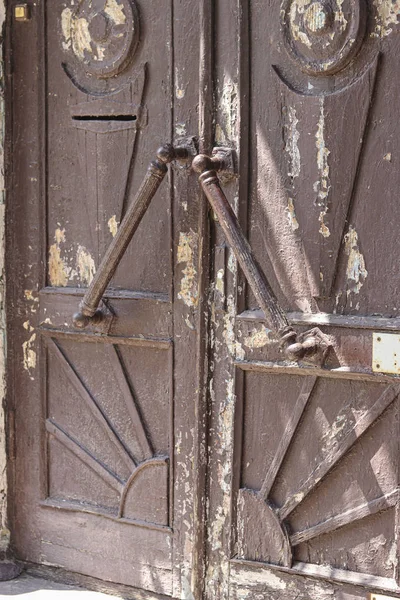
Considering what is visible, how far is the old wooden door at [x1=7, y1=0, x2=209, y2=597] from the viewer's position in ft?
9.41

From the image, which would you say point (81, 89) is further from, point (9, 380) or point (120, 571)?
point (120, 571)

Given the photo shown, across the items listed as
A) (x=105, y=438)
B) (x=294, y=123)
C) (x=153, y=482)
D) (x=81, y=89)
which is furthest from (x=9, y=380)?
(x=294, y=123)

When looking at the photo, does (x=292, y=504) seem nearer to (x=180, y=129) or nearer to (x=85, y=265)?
(x=85, y=265)

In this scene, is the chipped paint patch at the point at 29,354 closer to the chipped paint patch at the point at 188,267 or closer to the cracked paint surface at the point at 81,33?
the chipped paint patch at the point at 188,267

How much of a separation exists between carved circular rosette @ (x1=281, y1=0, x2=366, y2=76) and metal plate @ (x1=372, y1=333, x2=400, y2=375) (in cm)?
82

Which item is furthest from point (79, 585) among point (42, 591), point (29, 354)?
point (29, 354)

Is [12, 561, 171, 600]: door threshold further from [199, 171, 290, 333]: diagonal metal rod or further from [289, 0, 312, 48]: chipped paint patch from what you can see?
[289, 0, 312, 48]: chipped paint patch

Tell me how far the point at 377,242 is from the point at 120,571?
1.52 metres

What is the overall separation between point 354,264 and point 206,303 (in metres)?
0.53

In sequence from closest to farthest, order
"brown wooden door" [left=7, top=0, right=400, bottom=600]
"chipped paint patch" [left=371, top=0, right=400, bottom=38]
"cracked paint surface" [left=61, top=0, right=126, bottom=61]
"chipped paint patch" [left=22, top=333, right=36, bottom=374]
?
1. "chipped paint patch" [left=371, top=0, right=400, bottom=38]
2. "brown wooden door" [left=7, top=0, right=400, bottom=600]
3. "cracked paint surface" [left=61, top=0, right=126, bottom=61]
4. "chipped paint patch" [left=22, top=333, right=36, bottom=374]

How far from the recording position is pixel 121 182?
2.94 meters

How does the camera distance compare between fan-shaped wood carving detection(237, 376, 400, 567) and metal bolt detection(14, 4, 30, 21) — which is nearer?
fan-shaped wood carving detection(237, 376, 400, 567)

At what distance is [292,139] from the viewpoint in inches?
105

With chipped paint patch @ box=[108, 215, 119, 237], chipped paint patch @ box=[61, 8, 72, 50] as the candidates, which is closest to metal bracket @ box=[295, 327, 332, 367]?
chipped paint patch @ box=[108, 215, 119, 237]
